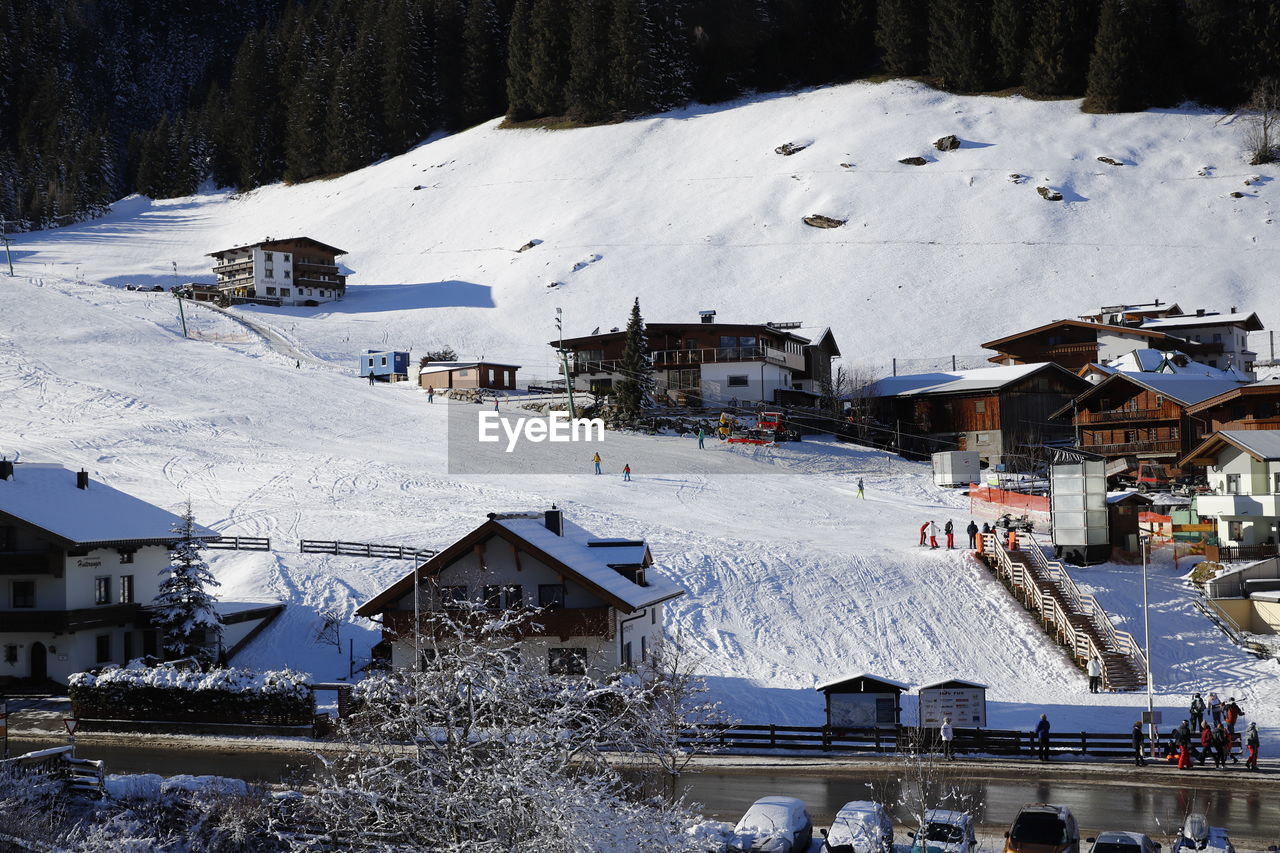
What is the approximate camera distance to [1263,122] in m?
119

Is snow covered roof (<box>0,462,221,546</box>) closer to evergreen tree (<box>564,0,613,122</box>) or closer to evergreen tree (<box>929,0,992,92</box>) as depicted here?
evergreen tree (<box>564,0,613,122</box>)

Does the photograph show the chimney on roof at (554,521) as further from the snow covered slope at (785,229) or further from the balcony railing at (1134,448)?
the snow covered slope at (785,229)

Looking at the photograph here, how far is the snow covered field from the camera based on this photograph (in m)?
36.5

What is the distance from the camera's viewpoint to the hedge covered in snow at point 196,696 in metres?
28.7

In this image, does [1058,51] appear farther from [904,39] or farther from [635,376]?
[635,376]

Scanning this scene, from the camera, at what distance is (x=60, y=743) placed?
2625 centimetres

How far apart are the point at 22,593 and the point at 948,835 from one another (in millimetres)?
27850

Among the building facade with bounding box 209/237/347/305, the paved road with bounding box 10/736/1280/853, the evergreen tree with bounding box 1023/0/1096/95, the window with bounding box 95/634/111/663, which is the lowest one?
the paved road with bounding box 10/736/1280/853

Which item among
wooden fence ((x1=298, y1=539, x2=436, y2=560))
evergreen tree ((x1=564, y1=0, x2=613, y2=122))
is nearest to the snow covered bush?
wooden fence ((x1=298, y1=539, x2=436, y2=560))

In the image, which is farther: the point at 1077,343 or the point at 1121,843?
the point at 1077,343

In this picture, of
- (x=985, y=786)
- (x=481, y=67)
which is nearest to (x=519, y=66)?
(x=481, y=67)

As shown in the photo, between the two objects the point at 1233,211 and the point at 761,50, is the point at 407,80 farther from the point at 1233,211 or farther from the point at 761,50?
the point at 1233,211

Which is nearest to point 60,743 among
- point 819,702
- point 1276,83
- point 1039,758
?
point 819,702

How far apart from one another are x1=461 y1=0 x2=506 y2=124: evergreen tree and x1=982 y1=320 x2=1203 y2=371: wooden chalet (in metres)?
96.3
